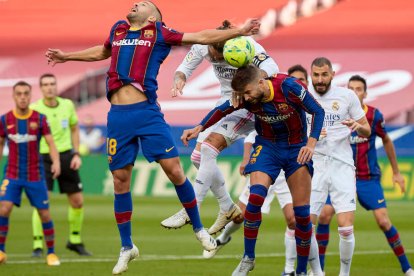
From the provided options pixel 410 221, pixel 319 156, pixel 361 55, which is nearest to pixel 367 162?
pixel 319 156

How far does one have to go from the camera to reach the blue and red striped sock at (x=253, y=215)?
1063 centimetres

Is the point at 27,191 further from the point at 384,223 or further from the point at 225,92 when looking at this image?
the point at 384,223

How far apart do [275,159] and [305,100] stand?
76 centimetres

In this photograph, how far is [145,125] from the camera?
1048 cm

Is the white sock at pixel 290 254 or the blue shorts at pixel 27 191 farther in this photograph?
the blue shorts at pixel 27 191

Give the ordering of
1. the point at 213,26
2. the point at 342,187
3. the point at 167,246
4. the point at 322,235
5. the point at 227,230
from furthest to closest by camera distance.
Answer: the point at 213,26 < the point at 167,246 < the point at 322,235 < the point at 227,230 < the point at 342,187

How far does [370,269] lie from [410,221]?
25.1ft

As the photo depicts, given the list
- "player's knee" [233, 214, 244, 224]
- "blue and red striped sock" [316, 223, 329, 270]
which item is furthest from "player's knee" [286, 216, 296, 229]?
"player's knee" [233, 214, 244, 224]

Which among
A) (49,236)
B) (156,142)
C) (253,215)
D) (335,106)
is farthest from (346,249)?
(49,236)

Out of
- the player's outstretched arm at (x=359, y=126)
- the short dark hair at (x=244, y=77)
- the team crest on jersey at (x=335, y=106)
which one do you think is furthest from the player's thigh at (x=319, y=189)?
the short dark hair at (x=244, y=77)

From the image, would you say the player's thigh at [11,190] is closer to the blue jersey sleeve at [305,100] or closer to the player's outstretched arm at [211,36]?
the player's outstretched arm at [211,36]

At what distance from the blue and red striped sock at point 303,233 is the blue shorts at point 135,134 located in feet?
5.09

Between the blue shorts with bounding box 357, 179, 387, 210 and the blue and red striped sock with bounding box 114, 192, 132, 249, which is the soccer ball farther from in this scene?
the blue shorts with bounding box 357, 179, 387, 210

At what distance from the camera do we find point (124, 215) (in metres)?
10.8
